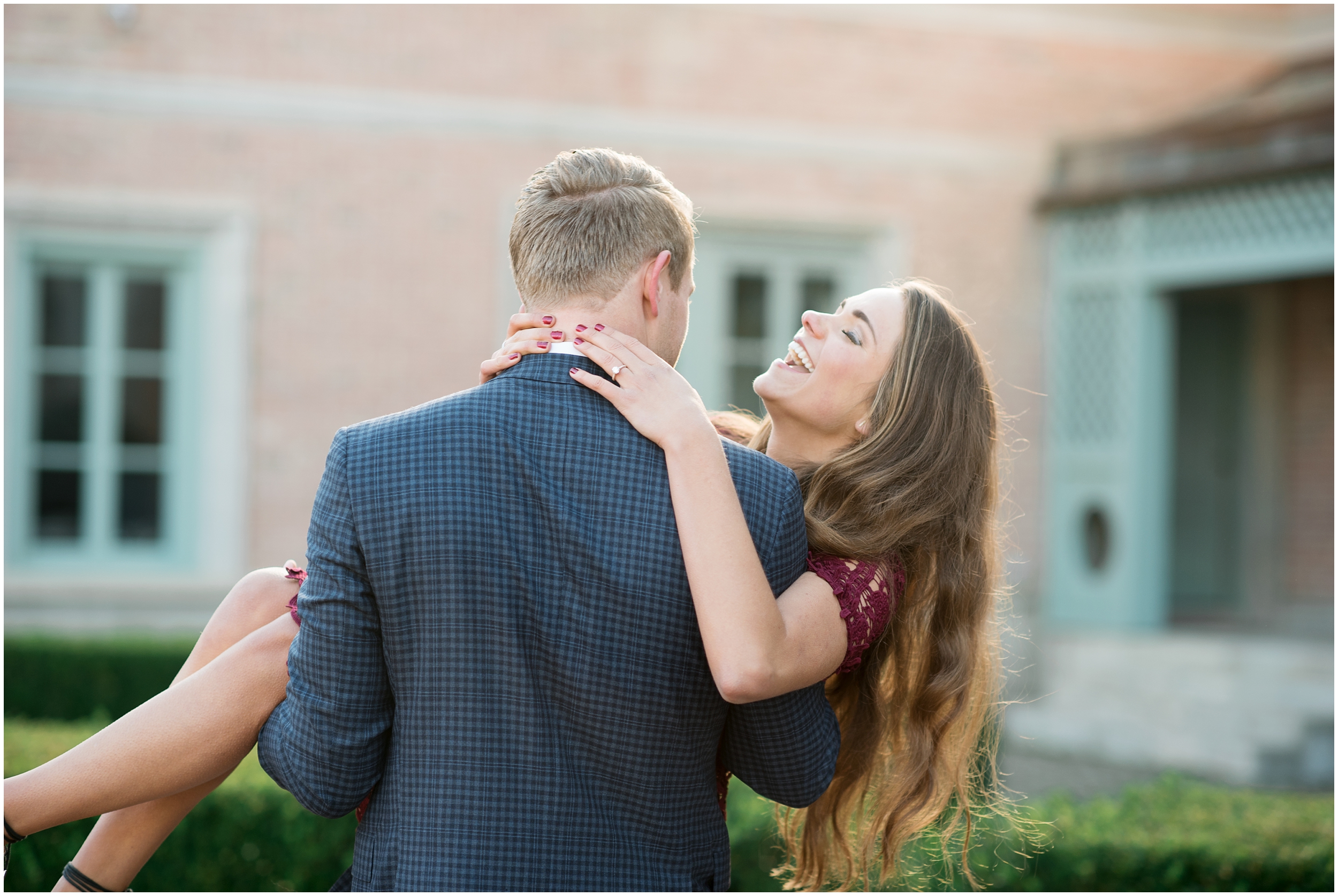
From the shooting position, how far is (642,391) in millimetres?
1792

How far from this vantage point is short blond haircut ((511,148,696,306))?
1.82m

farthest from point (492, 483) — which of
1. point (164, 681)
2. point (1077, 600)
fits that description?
point (1077, 600)

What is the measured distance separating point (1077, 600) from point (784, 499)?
25.4 feet

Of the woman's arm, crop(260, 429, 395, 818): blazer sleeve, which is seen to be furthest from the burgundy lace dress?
crop(260, 429, 395, 818): blazer sleeve

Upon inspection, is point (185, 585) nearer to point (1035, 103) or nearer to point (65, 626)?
point (65, 626)

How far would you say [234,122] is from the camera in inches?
314

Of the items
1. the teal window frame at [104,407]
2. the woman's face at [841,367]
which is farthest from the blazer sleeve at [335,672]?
the teal window frame at [104,407]

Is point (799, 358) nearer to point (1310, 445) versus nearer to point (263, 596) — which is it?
point (263, 596)

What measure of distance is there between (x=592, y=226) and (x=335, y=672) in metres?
0.73

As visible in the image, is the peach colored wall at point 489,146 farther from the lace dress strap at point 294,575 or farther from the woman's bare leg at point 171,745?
the woman's bare leg at point 171,745

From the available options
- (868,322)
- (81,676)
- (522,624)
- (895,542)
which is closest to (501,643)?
(522,624)

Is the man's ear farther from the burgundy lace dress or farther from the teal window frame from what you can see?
the teal window frame

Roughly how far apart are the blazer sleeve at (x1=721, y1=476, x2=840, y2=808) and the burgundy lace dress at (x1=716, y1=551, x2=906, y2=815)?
0.26 feet

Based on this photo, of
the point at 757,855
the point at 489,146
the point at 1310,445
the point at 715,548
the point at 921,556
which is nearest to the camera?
the point at 715,548
